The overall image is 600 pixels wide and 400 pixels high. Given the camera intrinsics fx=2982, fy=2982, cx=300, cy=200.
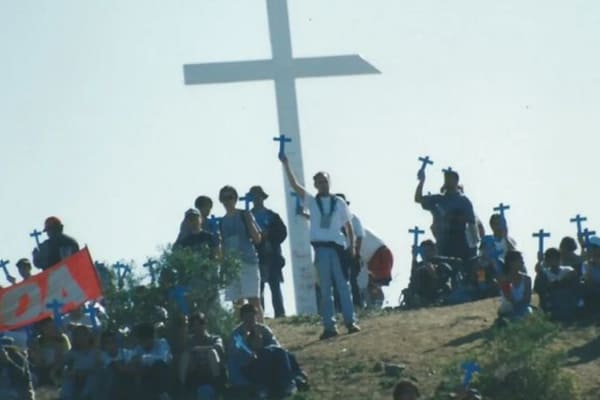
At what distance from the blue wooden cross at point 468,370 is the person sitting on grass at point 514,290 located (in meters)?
2.80

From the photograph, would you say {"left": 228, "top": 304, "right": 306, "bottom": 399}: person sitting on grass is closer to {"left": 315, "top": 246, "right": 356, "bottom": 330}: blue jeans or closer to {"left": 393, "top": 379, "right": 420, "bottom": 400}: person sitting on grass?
{"left": 315, "top": 246, "right": 356, "bottom": 330}: blue jeans

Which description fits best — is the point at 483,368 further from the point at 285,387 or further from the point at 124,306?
the point at 124,306

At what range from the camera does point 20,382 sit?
29.5 meters

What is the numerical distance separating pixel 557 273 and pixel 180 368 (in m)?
4.44

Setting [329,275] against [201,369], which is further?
[329,275]

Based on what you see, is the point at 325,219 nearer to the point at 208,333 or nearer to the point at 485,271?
the point at 208,333

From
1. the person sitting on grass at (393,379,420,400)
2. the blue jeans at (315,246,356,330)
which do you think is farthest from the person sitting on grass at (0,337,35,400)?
the person sitting on grass at (393,379,420,400)

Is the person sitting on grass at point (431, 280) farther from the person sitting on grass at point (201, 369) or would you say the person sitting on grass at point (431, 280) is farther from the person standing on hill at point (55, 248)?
the person sitting on grass at point (201, 369)

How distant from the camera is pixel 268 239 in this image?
33.5 m

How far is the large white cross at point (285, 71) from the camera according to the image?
37.5 metres

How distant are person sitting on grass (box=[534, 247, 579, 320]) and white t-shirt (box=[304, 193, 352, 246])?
2195 mm

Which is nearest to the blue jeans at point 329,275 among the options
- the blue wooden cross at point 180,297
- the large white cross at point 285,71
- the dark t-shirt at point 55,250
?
the blue wooden cross at point 180,297

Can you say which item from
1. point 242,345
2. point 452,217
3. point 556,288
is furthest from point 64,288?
point 556,288

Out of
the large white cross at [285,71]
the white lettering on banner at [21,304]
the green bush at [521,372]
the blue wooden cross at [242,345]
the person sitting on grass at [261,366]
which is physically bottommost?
the green bush at [521,372]
